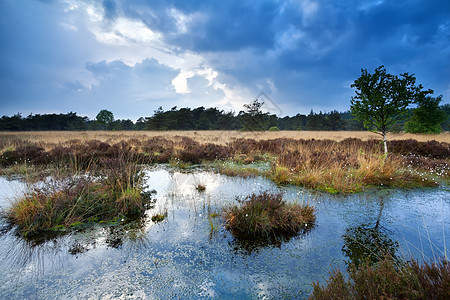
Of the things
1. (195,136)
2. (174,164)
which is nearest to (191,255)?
(174,164)

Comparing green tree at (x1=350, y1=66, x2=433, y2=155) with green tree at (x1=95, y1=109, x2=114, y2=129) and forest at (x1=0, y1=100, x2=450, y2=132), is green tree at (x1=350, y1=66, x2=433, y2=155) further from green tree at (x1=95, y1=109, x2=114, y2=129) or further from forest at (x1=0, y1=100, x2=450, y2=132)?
green tree at (x1=95, y1=109, x2=114, y2=129)

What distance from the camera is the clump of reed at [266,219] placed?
4.05 meters

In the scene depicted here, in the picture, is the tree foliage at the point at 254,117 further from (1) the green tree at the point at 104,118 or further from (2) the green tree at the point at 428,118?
(1) the green tree at the point at 104,118

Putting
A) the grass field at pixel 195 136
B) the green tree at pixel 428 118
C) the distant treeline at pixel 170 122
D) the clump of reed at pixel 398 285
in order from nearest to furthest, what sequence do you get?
the clump of reed at pixel 398 285 → the grass field at pixel 195 136 → the green tree at pixel 428 118 → the distant treeline at pixel 170 122

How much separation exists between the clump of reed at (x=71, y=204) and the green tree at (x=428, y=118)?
3736 cm

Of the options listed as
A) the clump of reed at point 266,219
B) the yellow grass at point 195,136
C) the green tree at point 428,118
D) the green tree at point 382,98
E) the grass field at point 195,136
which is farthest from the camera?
the green tree at point 428,118

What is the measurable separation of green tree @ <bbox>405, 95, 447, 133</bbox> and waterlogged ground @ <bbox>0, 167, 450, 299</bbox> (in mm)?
32309

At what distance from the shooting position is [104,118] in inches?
2486

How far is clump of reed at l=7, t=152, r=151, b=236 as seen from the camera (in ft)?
13.5

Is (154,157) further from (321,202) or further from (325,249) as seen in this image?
(325,249)

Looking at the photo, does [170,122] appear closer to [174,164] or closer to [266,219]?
[174,164]

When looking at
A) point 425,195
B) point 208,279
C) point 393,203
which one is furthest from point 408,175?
point 208,279

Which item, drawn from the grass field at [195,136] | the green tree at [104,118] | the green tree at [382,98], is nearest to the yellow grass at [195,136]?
the grass field at [195,136]

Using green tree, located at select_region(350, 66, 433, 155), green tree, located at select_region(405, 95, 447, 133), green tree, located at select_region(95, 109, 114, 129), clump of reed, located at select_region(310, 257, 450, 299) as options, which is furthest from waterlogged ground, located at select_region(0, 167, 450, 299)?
green tree, located at select_region(95, 109, 114, 129)
